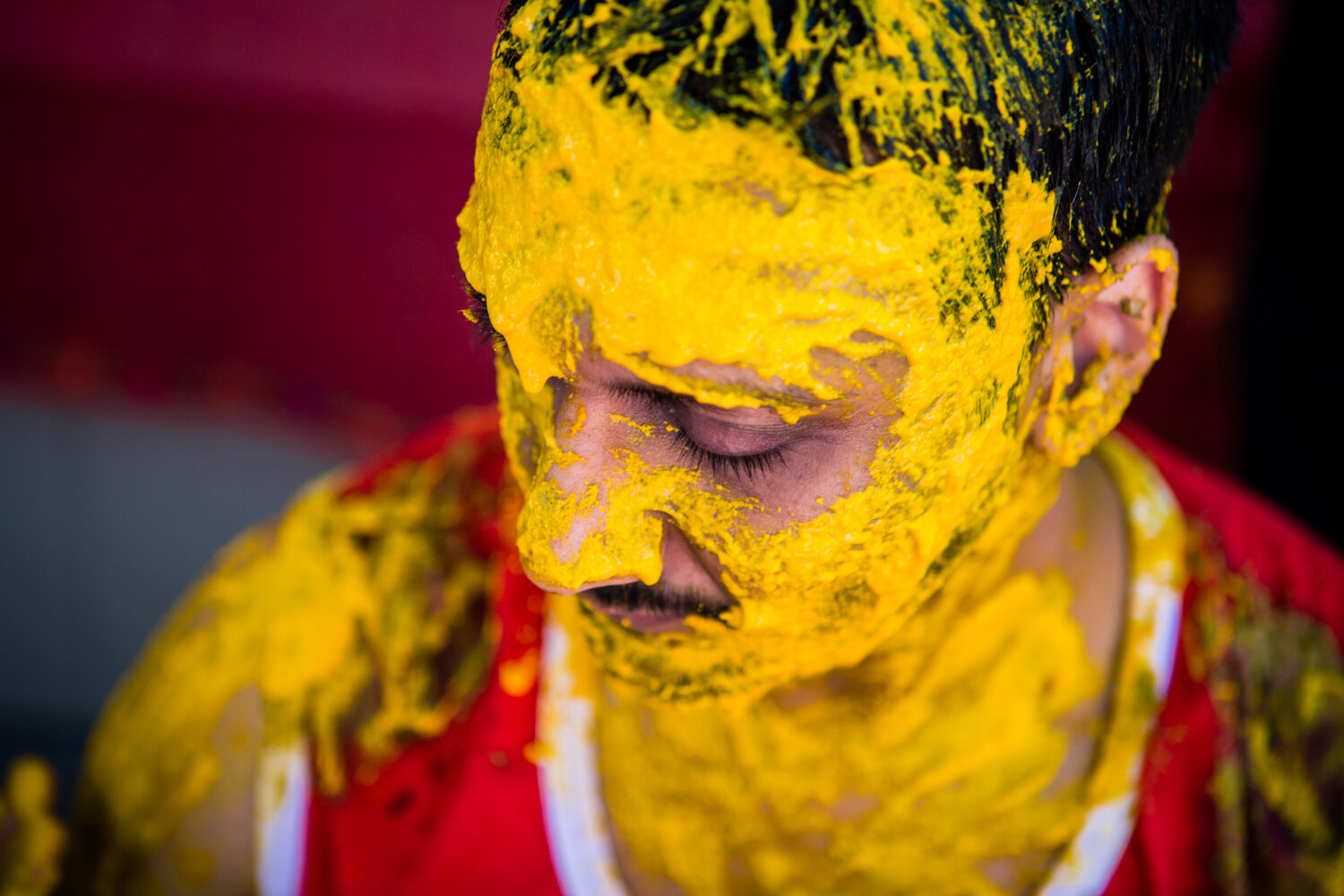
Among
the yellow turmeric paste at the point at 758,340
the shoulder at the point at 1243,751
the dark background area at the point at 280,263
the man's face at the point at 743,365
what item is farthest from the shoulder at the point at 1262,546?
the dark background area at the point at 280,263

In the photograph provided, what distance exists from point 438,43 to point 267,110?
260 mm

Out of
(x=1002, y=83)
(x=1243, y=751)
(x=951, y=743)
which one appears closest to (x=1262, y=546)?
(x=1243, y=751)

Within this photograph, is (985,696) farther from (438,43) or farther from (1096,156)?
(438,43)

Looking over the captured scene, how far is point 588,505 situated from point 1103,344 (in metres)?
0.32

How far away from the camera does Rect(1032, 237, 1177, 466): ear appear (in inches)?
21.4

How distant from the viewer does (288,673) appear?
77 centimetres

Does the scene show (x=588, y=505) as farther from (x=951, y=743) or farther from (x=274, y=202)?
(x=274, y=202)

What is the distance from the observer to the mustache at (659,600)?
0.55m

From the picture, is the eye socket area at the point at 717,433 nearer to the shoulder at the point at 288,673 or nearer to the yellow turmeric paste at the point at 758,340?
the yellow turmeric paste at the point at 758,340

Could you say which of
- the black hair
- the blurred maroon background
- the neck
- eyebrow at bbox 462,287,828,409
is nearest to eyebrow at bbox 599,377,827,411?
eyebrow at bbox 462,287,828,409

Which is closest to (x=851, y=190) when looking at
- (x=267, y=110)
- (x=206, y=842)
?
(x=206, y=842)

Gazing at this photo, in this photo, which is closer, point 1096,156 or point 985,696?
point 1096,156

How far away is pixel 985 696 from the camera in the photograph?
2.32 ft

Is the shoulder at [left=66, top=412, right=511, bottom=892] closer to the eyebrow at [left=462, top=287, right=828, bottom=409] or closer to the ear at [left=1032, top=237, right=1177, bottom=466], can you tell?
the eyebrow at [left=462, top=287, right=828, bottom=409]
